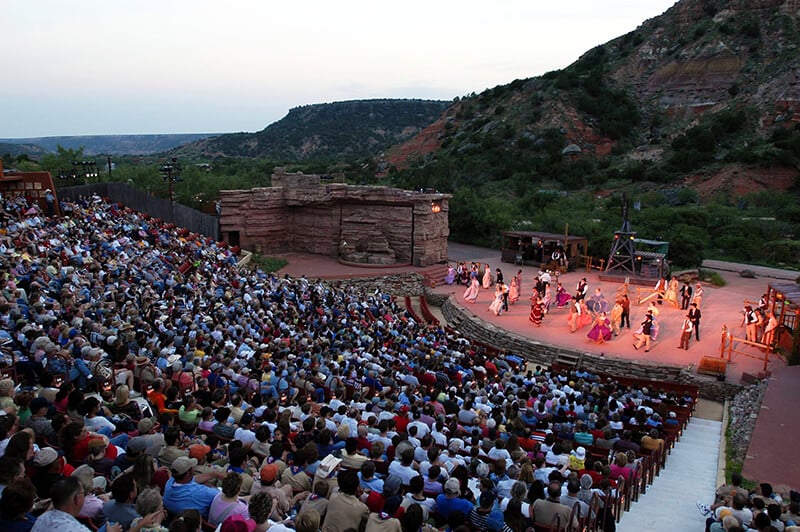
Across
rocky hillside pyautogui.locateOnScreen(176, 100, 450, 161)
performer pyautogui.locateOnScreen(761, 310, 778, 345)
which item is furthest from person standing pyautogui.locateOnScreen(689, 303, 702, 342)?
rocky hillside pyautogui.locateOnScreen(176, 100, 450, 161)

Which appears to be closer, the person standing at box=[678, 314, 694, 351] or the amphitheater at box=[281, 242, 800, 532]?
the amphitheater at box=[281, 242, 800, 532]

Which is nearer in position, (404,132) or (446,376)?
(446,376)

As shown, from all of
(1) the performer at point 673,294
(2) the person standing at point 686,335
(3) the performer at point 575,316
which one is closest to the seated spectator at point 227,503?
(2) the person standing at point 686,335

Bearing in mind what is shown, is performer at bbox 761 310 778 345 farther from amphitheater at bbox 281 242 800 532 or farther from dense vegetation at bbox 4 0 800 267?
dense vegetation at bbox 4 0 800 267

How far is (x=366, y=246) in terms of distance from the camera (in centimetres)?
3119

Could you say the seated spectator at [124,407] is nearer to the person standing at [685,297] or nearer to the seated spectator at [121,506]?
the seated spectator at [121,506]

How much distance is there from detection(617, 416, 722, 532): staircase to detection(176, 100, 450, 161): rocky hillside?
91606 millimetres

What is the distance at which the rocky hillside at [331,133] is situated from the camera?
4264 inches

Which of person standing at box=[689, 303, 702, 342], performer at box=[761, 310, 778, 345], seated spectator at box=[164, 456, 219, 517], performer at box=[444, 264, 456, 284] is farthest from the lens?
performer at box=[444, 264, 456, 284]

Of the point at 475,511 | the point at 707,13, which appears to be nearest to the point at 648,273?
the point at 475,511

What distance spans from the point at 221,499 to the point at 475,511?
2646 mm

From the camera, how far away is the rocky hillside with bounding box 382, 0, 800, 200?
172 ft

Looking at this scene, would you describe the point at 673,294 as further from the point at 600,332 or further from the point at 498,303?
the point at 498,303

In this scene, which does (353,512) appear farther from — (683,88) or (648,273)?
(683,88)
